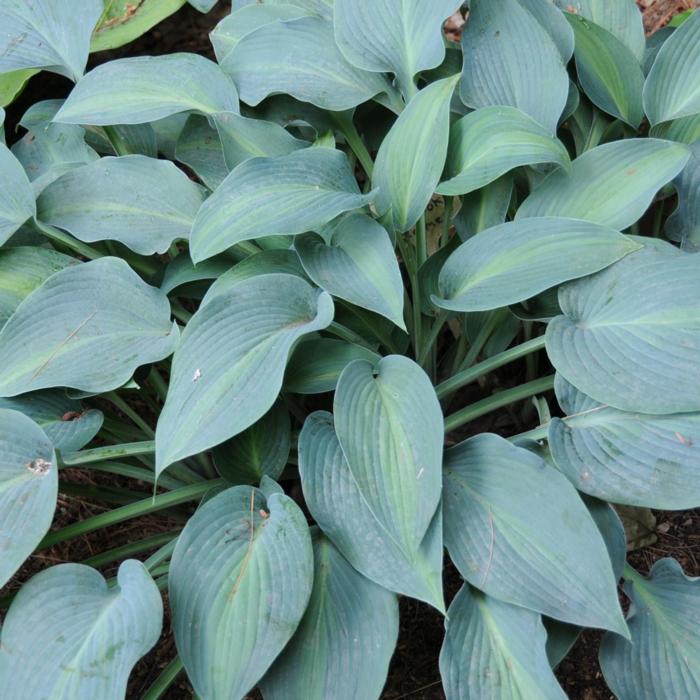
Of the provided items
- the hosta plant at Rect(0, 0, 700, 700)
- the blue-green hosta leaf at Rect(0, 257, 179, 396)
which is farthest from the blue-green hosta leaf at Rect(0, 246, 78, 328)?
the blue-green hosta leaf at Rect(0, 257, 179, 396)

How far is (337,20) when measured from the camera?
1.49m

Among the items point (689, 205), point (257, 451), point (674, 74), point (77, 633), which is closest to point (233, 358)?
point (257, 451)

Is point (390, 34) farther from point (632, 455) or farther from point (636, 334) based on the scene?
point (632, 455)

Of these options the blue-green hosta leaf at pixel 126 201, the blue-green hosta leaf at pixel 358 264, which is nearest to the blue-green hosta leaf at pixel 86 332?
the blue-green hosta leaf at pixel 126 201

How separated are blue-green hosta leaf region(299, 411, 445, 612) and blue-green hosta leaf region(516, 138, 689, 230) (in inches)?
22.3

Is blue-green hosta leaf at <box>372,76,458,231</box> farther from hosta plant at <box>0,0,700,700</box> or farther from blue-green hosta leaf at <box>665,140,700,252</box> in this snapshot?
blue-green hosta leaf at <box>665,140,700,252</box>

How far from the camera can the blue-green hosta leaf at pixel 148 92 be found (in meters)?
1.47

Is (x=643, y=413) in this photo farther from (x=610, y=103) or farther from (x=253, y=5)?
(x=253, y=5)

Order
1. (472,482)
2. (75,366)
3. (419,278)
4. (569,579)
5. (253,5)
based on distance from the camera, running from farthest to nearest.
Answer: (253,5) → (419,278) → (75,366) → (472,482) → (569,579)

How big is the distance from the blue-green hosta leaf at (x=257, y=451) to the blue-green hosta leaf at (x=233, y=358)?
0.63 feet

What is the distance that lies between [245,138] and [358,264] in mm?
398

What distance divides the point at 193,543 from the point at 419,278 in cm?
64

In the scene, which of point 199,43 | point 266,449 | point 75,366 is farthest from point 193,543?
point 199,43

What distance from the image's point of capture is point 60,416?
1357 mm
